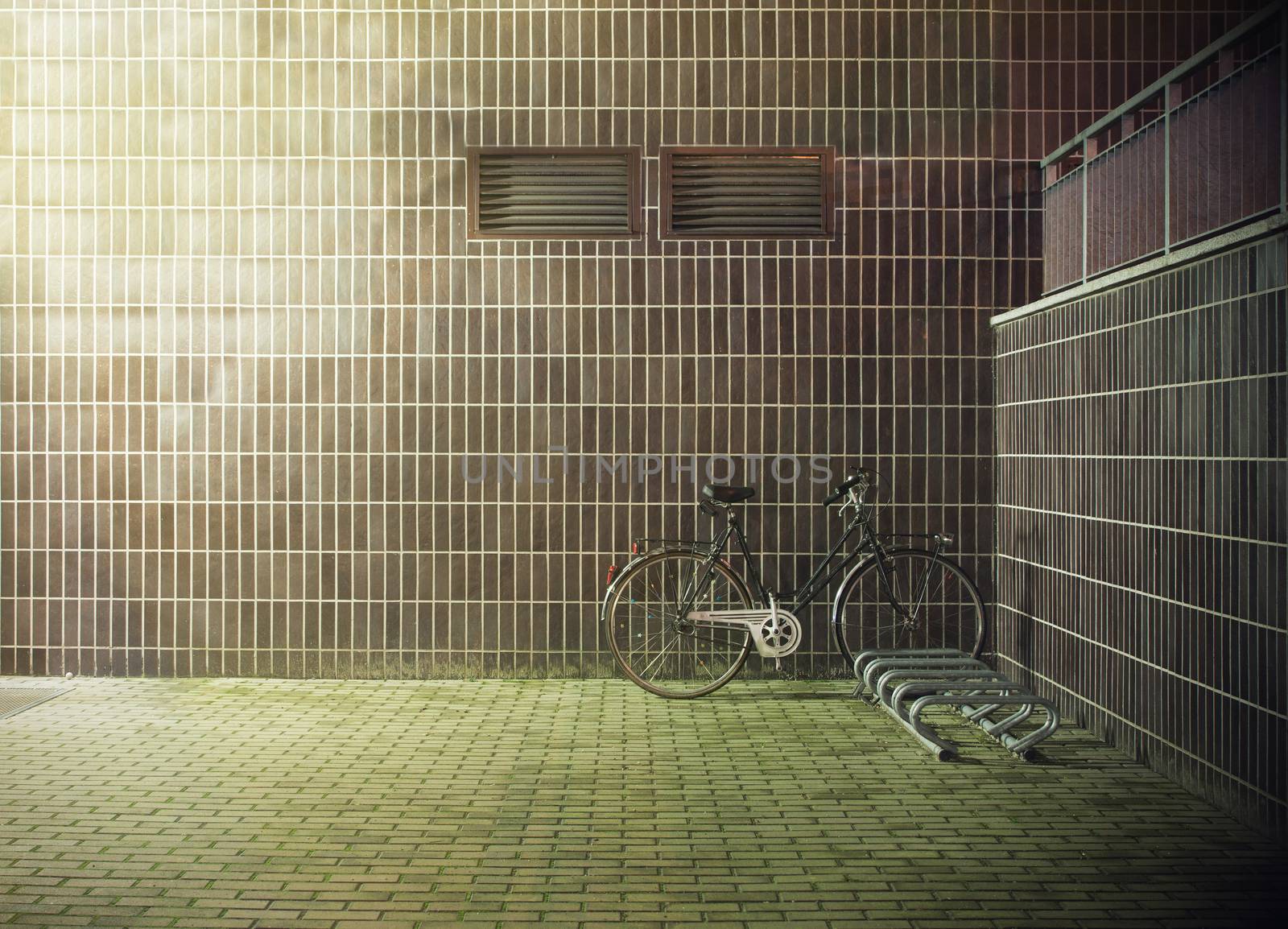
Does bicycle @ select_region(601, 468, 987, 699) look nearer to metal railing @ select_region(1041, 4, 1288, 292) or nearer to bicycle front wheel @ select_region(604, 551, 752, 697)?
bicycle front wheel @ select_region(604, 551, 752, 697)

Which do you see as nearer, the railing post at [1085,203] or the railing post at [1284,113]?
the railing post at [1284,113]

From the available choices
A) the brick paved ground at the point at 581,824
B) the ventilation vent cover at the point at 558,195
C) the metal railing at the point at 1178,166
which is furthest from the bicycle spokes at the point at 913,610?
the ventilation vent cover at the point at 558,195

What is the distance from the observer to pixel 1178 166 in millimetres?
5555

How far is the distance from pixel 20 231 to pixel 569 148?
3.36 m

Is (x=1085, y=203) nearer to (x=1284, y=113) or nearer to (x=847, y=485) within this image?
(x=1284, y=113)

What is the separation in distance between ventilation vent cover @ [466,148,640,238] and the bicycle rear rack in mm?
2961

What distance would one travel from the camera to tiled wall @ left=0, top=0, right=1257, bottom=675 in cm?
662

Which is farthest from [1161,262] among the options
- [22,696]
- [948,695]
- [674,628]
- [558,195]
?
[22,696]

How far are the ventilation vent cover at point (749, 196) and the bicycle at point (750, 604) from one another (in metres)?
1.62

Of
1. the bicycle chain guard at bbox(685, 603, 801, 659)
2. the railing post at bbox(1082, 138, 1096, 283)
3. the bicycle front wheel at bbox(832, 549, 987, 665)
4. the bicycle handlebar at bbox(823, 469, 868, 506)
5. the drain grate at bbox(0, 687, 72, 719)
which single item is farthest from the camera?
the bicycle front wheel at bbox(832, 549, 987, 665)

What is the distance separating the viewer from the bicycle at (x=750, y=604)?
6.17m

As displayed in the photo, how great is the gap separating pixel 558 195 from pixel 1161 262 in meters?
3.49

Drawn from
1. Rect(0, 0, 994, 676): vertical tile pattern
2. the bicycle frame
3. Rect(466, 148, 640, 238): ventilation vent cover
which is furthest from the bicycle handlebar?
Rect(466, 148, 640, 238): ventilation vent cover

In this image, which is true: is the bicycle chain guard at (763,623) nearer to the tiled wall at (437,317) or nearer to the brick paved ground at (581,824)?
the brick paved ground at (581,824)
